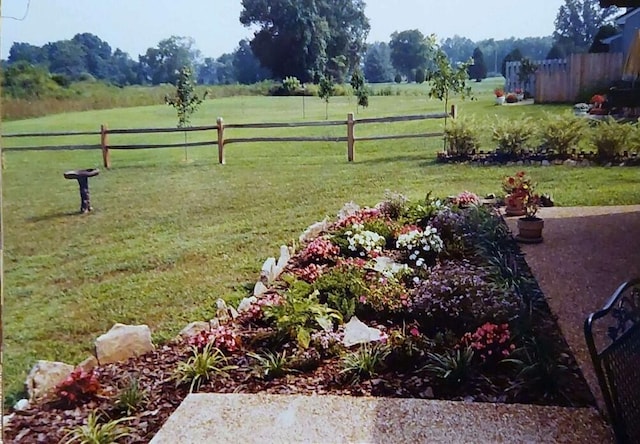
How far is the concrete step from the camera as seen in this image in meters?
2.19

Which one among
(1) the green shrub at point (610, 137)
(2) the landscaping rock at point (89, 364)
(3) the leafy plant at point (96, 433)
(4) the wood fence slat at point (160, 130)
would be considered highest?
(4) the wood fence slat at point (160, 130)

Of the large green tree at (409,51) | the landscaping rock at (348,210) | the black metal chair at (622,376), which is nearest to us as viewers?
the black metal chair at (622,376)

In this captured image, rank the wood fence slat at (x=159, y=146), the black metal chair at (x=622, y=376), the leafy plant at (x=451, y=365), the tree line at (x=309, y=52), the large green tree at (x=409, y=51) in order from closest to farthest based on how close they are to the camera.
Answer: the black metal chair at (x=622, y=376) < the leafy plant at (x=451, y=365) < the tree line at (x=309, y=52) < the wood fence slat at (x=159, y=146) < the large green tree at (x=409, y=51)

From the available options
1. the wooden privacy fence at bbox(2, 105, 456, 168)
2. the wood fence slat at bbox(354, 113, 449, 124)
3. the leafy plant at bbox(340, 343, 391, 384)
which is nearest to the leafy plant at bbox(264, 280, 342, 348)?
the leafy plant at bbox(340, 343, 391, 384)

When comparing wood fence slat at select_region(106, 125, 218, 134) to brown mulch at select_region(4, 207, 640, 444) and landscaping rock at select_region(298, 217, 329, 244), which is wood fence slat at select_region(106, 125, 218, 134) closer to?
landscaping rock at select_region(298, 217, 329, 244)

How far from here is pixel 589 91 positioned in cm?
350

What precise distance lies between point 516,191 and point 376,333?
1332mm

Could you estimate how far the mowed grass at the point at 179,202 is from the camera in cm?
267

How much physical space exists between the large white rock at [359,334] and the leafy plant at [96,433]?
1.02 meters

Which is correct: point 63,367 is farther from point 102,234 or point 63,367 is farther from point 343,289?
point 343,289

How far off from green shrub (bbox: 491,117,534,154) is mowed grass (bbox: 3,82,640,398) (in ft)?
0.24

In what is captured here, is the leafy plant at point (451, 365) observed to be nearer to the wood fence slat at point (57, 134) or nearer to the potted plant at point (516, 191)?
the potted plant at point (516, 191)

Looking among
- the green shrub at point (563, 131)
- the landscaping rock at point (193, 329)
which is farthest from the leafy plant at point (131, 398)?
the green shrub at point (563, 131)

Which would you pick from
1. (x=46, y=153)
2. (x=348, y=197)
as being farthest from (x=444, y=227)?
(x=46, y=153)
